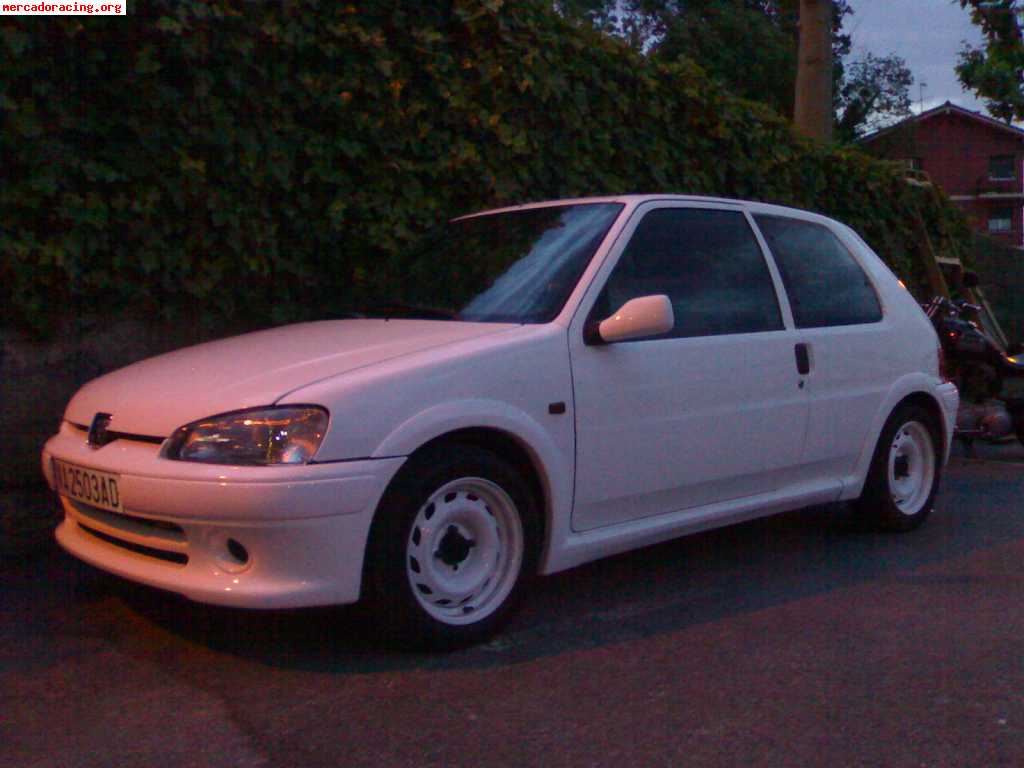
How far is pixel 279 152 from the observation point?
20.8 ft

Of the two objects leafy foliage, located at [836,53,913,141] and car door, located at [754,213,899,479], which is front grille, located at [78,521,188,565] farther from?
leafy foliage, located at [836,53,913,141]

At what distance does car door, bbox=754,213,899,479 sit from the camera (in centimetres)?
543

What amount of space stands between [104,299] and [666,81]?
14.2 ft

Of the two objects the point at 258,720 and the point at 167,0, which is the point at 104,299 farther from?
the point at 258,720

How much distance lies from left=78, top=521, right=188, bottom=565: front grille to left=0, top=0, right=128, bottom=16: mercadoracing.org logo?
2686 mm

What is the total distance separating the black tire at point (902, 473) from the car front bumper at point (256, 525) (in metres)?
3.03

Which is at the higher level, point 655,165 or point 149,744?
point 655,165

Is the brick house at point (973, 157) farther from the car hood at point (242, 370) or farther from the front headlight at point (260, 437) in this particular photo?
the front headlight at point (260, 437)

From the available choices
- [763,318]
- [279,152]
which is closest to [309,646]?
[763,318]

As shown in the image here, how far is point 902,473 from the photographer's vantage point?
6168mm

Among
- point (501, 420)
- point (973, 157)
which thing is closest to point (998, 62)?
point (501, 420)

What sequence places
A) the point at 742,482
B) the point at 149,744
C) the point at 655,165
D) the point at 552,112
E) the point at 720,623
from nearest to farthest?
the point at 149,744 < the point at 720,623 < the point at 742,482 < the point at 552,112 < the point at 655,165

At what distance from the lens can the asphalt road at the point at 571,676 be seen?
3.38 meters

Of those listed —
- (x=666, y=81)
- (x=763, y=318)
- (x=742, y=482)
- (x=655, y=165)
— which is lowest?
(x=742, y=482)
